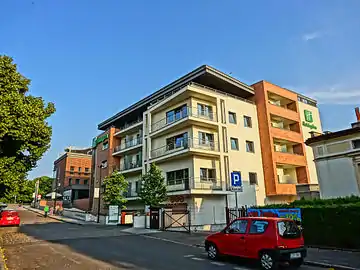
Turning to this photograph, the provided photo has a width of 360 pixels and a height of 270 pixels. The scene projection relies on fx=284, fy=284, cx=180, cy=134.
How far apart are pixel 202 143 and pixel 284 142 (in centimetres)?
1277

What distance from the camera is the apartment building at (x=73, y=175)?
2256 inches

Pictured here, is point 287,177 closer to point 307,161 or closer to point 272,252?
point 307,161

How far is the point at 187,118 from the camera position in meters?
27.6

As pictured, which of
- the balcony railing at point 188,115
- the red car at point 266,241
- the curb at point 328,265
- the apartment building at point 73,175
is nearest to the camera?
the red car at point 266,241

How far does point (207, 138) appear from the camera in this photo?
29641 mm

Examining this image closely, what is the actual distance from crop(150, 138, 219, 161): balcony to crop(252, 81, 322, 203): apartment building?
24.8 feet

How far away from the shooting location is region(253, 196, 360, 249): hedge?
1153cm

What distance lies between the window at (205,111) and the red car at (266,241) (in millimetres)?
20185

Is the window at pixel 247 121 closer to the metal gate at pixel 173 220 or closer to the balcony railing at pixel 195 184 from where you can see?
the balcony railing at pixel 195 184

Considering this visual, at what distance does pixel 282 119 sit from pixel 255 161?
788cm

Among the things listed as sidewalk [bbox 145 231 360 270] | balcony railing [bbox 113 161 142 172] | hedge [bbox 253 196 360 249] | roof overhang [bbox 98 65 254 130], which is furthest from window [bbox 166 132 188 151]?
sidewalk [bbox 145 231 360 270]

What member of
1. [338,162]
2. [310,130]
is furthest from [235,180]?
[310,130]

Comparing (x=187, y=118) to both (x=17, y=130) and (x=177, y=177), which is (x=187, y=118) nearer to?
(x=177, y=177)

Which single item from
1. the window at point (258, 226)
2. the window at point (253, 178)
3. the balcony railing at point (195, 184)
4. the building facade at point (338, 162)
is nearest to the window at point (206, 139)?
the balcony railing at point (195, 184)
